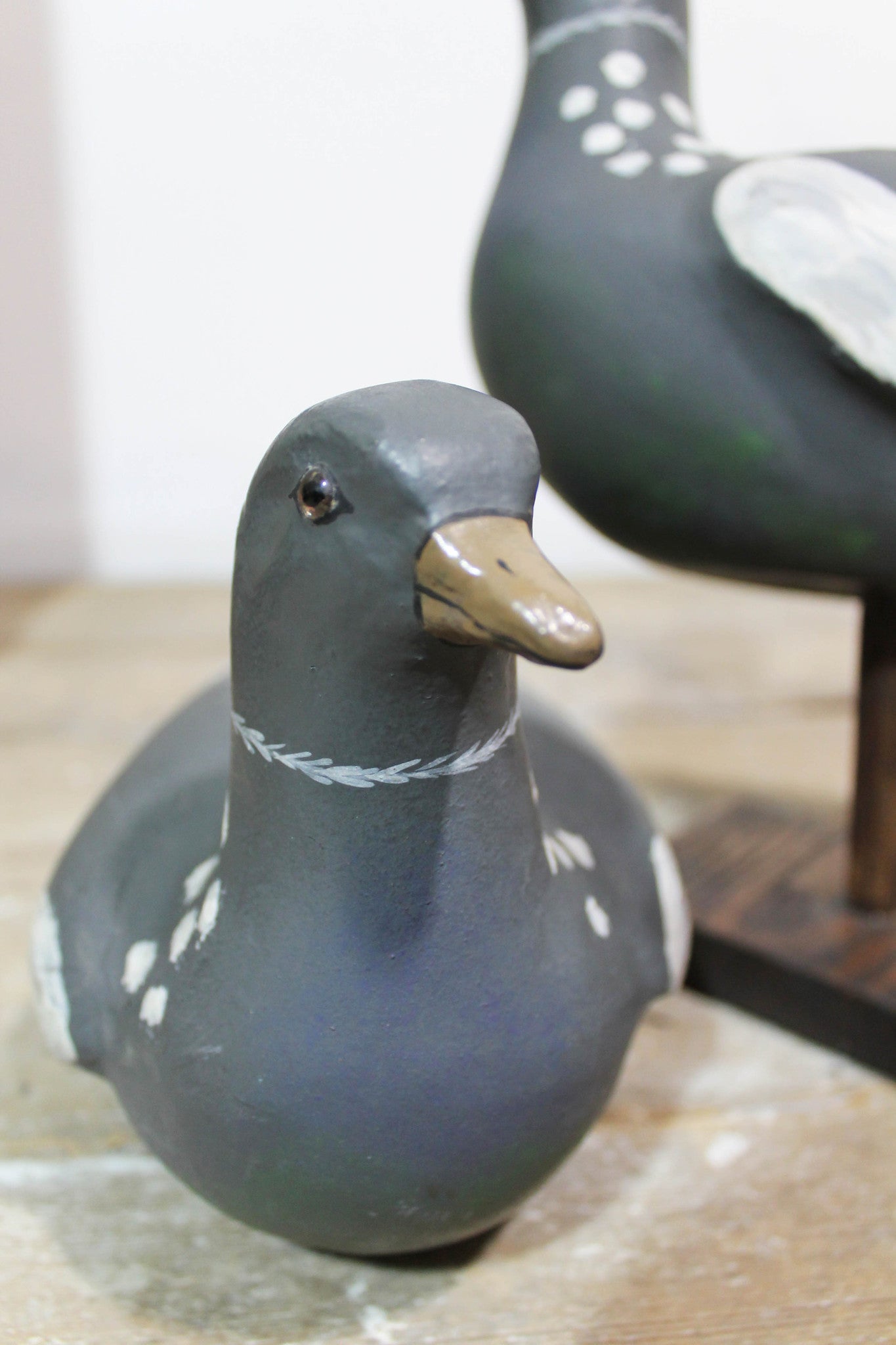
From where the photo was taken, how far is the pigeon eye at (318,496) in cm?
37

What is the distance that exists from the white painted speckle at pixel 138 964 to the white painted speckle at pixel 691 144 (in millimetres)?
385

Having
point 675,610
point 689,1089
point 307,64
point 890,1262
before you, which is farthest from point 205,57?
point 890,1262

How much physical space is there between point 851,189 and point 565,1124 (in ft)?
1.13

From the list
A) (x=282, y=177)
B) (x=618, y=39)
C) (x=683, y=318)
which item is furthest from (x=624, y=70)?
(x=282, y=177)

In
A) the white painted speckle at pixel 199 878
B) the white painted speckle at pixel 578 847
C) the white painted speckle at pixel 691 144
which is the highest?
the white painted speckle at pixel 691 144

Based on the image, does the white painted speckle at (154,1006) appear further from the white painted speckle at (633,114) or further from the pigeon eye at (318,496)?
the white painted speckle at (633,114)

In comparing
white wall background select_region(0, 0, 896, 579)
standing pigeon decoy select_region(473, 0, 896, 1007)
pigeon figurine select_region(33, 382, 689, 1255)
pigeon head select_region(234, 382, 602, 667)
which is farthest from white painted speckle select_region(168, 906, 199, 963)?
white wall background select_region(0, 0, 896, 579)

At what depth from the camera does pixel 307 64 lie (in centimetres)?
113

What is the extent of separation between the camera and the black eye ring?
1.22 ft

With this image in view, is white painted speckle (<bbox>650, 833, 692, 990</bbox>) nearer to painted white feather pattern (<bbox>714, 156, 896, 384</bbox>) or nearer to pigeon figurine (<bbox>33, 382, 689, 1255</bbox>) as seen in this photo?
pigeon figurine (<bbox>33, 382, 689, 1255</bbox>)

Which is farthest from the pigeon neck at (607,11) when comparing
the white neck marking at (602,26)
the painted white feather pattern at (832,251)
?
the painted white feather pattern at (832,251)

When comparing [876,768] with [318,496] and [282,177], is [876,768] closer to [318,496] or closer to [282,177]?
[318,496]

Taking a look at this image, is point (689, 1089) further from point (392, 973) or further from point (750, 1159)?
point (392, 973)

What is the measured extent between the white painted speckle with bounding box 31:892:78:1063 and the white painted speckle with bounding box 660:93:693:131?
0.42m
